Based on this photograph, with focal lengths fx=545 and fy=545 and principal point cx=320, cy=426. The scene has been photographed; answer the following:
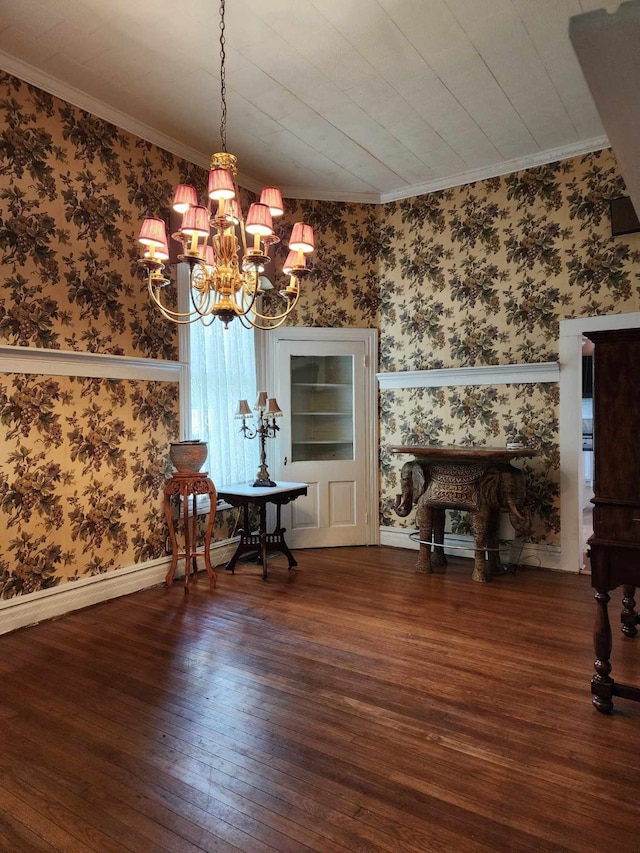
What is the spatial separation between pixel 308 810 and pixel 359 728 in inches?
18.7

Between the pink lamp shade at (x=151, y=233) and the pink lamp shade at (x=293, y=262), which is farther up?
the pink lamp shade at (x=151, y=233)

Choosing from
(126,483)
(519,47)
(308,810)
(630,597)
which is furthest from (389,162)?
(308,810)

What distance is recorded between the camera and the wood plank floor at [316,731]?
1615 millimetres

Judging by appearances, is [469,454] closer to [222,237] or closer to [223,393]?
[223,393]

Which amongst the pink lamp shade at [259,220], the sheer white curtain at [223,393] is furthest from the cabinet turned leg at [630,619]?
the sheer white curtain at [223,393]

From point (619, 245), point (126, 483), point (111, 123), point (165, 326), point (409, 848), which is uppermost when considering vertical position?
point (111, 123)

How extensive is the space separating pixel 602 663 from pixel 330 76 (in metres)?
3.39

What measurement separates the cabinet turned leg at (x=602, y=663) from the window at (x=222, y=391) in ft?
9.65

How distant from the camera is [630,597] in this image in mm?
2945

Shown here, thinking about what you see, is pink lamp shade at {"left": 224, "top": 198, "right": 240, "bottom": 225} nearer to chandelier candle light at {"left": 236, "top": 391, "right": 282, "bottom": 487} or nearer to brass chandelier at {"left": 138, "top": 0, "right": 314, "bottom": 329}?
brass chandelier at {"left": 138, "top": 0, "right": 314, "bottom": 329}

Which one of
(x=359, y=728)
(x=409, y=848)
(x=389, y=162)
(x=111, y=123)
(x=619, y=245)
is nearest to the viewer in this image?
(x=409, y=848)

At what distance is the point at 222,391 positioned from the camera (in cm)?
448

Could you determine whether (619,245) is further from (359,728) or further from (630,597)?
(359,728)

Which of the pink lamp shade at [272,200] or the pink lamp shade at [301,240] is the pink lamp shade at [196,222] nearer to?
the pink lamp shade at [272,200]
